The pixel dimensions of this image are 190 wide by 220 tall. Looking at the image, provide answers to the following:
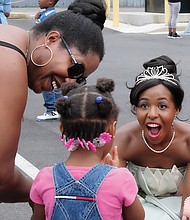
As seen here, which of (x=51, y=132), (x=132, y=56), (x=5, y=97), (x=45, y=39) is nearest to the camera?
(x=5, y=97)

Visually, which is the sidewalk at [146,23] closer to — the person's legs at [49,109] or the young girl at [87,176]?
the person's legs at [49,109]

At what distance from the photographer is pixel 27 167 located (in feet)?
18.4

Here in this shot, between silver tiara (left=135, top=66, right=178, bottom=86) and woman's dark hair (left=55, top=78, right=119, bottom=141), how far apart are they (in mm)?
826

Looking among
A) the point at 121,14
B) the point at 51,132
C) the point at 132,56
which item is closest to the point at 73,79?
the point at 51,132

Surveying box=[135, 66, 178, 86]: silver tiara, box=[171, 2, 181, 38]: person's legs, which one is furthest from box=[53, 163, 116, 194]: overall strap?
box=[171, 2, 181, 38]: person's legs

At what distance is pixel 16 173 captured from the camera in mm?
2934

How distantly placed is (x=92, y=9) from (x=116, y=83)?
641 centimetres

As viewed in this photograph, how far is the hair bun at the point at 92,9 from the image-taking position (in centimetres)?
302

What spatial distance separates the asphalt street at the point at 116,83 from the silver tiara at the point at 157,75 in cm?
161

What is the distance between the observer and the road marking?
5.40 m

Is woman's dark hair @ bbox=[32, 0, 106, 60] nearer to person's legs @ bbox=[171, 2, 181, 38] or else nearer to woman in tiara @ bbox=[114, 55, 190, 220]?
woman in tiara @ bbox=[114, 55, 190, 220]

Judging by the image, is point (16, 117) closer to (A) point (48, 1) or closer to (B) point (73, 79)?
(B) point (73, 79)

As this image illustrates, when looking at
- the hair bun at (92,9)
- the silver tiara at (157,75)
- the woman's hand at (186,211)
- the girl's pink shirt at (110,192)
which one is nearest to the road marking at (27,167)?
the silver tiara at (157,75)

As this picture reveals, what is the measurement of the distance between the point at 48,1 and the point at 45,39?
5.23m
